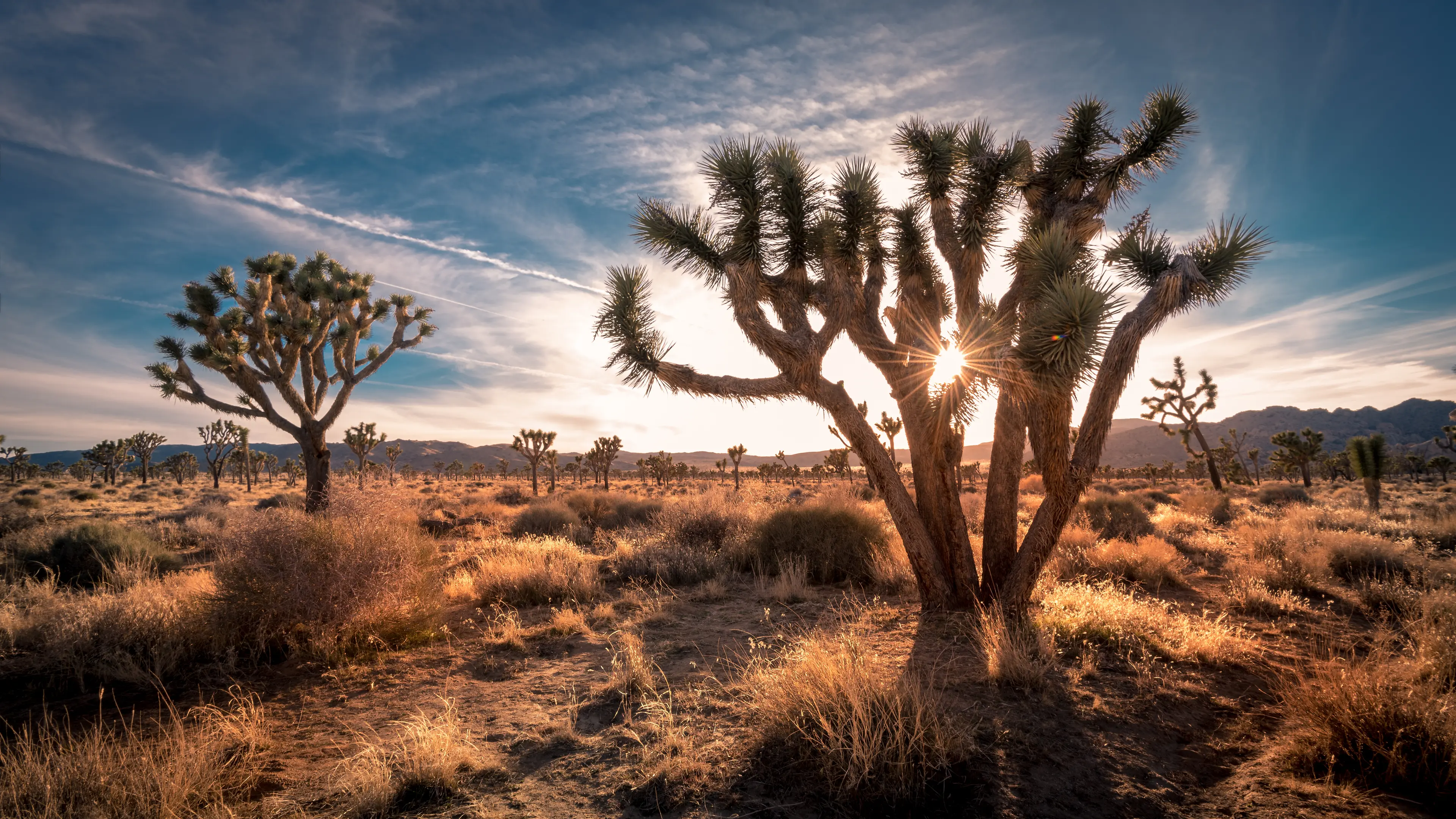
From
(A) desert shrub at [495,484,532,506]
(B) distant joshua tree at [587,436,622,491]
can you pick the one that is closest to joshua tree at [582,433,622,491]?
(B) distant joshua tree at [587,436,622,491]

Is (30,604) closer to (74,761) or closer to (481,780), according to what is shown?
(74,761)

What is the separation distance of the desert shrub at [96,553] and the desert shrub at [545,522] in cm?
756

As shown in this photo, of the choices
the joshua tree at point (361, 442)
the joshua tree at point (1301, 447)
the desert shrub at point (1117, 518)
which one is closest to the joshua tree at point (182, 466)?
the joshua tree at point (361, 442)

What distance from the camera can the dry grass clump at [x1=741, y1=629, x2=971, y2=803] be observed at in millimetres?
3756

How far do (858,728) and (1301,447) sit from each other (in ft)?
150

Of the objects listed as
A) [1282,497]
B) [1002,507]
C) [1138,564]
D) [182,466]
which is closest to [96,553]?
[1002,507]

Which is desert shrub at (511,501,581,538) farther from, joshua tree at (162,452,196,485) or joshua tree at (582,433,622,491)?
joshua tree at (162,452,196,485)

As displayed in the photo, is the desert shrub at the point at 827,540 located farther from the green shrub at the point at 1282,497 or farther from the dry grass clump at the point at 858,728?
the green shrub at the point at 1282,497

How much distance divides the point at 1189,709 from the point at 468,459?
599 feet

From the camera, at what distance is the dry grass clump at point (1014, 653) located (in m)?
5.39

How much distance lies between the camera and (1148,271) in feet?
24.2

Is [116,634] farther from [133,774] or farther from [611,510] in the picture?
[611,510]

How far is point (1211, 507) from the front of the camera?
66.6 ft

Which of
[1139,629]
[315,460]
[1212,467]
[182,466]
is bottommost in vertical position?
[1139,629]
